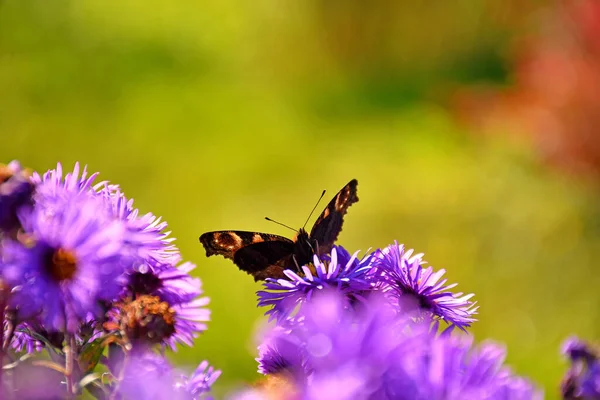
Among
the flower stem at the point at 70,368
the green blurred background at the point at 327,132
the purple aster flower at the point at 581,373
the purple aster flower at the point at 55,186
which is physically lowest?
the flower stem at the point at 70,368

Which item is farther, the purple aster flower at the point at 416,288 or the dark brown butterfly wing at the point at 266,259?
the dark brown butterfly wing at the point at 266,259

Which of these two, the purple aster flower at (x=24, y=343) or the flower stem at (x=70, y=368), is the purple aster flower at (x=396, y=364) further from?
the purple aster flower at (x=24, y=343)

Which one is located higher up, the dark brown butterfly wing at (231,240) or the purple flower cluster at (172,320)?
the dark brown butterfly wing at (231,240)

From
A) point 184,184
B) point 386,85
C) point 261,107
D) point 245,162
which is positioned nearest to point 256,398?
point 184,184

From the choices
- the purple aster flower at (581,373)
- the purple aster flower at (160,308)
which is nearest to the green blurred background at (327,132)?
the purple aster flower at (160,308)

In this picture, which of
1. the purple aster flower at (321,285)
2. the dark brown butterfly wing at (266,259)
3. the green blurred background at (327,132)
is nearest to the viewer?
the purple aster flower at (321,285)

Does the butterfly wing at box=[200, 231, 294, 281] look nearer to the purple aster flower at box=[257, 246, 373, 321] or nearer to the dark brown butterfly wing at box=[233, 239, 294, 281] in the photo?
the dark brown butterfly wing at box=[233, 239, 294, 281]

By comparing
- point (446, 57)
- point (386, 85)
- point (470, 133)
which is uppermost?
point (446, 57)

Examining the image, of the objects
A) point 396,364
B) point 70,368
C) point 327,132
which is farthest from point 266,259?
point 327,132

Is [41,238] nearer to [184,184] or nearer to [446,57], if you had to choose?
[184,184]
